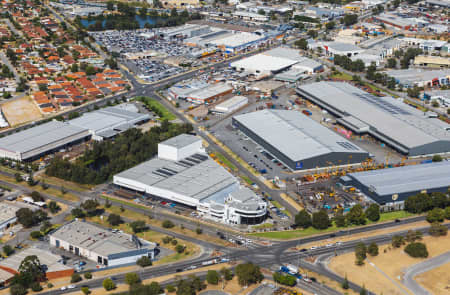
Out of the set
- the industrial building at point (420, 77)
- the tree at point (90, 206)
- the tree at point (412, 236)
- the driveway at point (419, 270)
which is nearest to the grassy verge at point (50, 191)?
the tree at point (90, 206)

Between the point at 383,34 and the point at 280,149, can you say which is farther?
the point at 383,34

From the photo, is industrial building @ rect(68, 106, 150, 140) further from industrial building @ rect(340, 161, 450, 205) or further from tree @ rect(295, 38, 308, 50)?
tree @ rect(295, 38, 308, 50)

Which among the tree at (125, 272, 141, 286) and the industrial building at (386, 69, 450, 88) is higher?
the industrial building at (386, 69, 450, 88)

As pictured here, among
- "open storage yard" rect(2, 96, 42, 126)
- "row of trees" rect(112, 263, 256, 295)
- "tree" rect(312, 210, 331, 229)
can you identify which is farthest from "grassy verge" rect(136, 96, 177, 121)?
"row of trees" rect(112, 263, 256, 295)

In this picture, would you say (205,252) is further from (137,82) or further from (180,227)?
(137,82)

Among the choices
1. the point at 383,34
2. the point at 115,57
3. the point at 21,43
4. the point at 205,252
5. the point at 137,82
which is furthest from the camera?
the point at 383,34

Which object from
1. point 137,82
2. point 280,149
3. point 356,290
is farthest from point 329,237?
point 137,82
